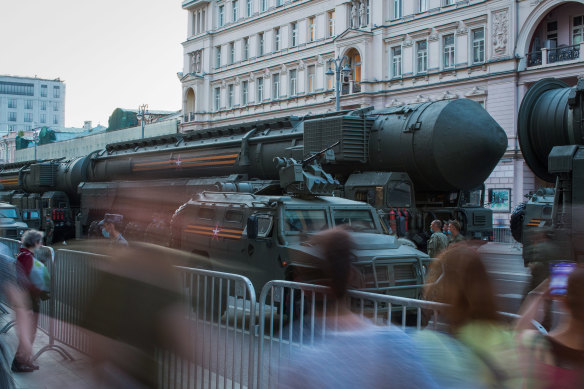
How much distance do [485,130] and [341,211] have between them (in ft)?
19.1

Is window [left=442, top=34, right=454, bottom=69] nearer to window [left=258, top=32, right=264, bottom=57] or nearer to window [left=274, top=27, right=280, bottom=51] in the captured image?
window [left=274, top=27, right=280, bottom=51]

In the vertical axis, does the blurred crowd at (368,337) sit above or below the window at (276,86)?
below

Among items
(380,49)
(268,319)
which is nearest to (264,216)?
(268,319)

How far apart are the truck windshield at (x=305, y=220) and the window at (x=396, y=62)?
1163 inches

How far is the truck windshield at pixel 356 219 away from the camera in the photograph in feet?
30.2

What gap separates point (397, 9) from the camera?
122 feet

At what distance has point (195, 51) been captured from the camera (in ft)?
172

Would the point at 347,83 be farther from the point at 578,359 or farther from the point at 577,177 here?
the point at 578,359

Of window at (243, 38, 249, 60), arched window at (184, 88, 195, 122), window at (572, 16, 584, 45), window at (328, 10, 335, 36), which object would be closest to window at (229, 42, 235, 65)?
window at (243, 38, 249, 60)

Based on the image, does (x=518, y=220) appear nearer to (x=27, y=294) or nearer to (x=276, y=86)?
(x=27, y=294)

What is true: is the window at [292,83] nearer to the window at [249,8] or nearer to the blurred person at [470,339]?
the window at [249,8]

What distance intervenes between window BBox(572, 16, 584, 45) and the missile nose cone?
20.3 meters

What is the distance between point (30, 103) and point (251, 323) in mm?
154411

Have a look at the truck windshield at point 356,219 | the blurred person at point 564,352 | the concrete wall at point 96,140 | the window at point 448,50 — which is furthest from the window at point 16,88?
the blurred person at point 564,352
